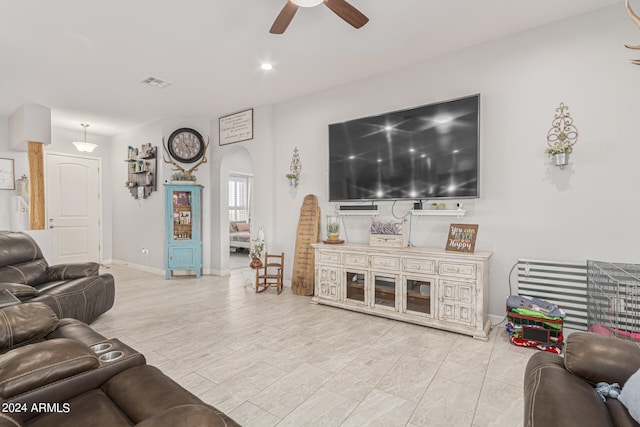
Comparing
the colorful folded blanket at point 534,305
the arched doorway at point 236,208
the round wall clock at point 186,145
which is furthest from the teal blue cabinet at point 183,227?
Result: the colorful folded blanket at point 534,305

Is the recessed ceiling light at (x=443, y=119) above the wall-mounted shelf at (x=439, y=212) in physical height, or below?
above

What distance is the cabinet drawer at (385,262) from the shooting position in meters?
3.40

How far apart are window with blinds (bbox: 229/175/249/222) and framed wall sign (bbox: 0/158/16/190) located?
4823mm

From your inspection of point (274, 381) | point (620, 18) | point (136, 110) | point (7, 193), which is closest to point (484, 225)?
point (620, 18)

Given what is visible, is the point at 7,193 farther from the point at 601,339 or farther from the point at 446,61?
the point at 601,339

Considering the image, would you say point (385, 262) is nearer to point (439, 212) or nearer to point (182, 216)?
point (439, 212)

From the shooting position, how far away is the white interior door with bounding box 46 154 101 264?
636 centimetres

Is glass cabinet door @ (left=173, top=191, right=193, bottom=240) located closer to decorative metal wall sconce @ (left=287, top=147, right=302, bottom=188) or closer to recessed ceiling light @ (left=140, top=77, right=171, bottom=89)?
recessed ceiling light @ (left=140, top=77, right=171, bottom=89)

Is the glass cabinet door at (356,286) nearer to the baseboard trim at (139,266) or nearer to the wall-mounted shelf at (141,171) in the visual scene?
the baseboard trim at (139,266)

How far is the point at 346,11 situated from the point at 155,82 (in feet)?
9.95

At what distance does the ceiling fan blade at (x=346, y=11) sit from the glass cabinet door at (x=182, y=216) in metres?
4.35

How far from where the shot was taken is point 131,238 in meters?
6.60

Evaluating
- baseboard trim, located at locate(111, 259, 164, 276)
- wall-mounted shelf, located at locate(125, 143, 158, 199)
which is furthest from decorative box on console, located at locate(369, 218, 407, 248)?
wall-mounted shelf, located at locate(125, 143, 158, 199)

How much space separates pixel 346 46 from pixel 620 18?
2359 mm
